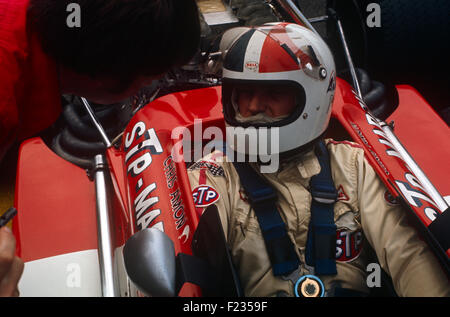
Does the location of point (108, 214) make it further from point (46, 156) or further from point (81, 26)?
point (81, 26)

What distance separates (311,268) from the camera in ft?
3.92

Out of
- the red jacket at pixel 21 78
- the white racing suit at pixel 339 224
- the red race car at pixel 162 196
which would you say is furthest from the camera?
the white racing suit at pixel 339 224

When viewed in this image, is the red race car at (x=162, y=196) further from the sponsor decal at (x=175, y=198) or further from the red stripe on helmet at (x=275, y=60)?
the red stripe on helmet at (x=275, y=60)

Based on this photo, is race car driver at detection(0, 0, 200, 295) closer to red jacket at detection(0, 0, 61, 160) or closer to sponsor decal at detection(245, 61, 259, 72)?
red jacket at detection(0, 0, 61, 160)

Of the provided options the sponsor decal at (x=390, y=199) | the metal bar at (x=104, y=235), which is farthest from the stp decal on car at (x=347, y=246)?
the metal bar at (x=104, y=235)

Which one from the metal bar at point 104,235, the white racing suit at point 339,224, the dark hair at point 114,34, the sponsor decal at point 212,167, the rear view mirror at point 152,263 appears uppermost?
the dark hair at point 114,34

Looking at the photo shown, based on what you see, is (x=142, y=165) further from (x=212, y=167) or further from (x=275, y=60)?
(x=275, y=60)

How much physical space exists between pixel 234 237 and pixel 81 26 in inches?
28.5

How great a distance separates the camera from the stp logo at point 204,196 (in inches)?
49.4

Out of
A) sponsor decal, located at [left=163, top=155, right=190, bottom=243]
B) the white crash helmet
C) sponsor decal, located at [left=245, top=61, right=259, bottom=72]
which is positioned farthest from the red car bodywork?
sponsor decal, located at [left=245, top=61, right=259, bottom=72]

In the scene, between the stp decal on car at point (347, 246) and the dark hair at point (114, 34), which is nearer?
the dark hair at point (114, 34)

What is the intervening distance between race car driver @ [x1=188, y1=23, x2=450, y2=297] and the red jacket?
0.54m

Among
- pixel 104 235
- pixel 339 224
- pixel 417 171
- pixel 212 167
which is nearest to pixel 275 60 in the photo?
pixel 212 167

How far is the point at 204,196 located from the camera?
1268mm
